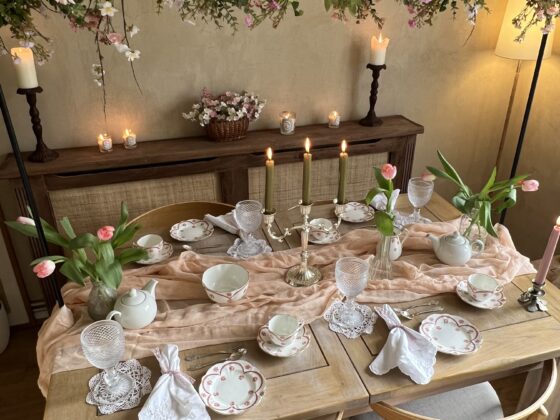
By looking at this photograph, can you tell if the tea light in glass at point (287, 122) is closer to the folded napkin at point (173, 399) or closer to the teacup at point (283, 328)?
the teacup at point (283, 328)

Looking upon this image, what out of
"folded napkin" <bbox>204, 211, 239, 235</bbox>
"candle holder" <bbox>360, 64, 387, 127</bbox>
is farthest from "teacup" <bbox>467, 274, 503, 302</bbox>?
"candle holder" <bbox>360, 64, 387, 127</bbox>

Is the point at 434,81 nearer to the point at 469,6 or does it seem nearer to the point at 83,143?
the point at 469,6

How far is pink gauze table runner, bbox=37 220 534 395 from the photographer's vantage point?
1.13 m

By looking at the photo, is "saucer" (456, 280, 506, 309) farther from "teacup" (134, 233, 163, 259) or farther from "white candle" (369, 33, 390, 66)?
"white candle" (369, 33, 390, 66)

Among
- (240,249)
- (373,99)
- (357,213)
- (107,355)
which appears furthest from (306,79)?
(107,355)

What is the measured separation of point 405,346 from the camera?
1.09 meters

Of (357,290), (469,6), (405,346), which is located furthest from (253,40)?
(405,346)

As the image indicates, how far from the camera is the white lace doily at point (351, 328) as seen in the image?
3.82 feet

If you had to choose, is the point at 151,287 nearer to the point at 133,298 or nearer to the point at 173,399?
the point at 133,298

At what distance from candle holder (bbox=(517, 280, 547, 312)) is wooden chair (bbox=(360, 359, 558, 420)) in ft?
0.59

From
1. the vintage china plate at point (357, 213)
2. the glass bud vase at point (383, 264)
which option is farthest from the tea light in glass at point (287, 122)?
the glass bud vase at point (383, 264)

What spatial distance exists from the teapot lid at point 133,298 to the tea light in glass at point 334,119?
4.82ft

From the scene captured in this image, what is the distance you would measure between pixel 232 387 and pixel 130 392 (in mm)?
219

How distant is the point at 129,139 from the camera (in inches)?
82.1
